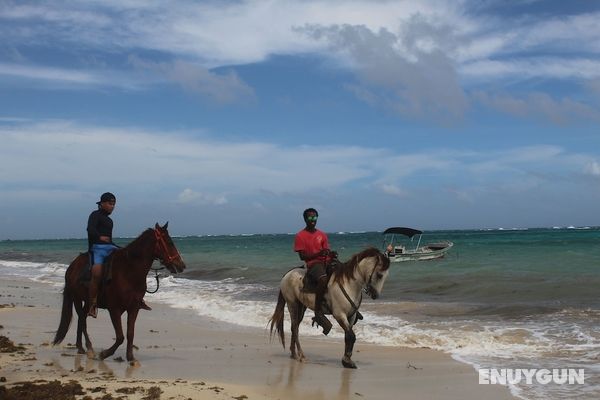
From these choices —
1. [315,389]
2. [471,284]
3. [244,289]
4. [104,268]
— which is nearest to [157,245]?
[104,268]

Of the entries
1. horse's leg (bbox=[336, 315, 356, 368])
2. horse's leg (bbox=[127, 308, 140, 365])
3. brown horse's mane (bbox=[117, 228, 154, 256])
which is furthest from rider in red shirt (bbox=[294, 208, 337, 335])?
horse's leg (bbox=[127, 308, 140, 365])

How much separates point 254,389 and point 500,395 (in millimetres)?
2787

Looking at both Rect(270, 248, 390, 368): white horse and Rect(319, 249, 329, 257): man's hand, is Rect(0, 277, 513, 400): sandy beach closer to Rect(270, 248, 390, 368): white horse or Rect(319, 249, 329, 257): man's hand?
Rect(270, 248, 390, 368): white horse

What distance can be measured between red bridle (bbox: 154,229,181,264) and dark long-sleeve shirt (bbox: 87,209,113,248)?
77 centimetres

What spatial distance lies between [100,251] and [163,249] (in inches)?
39.5

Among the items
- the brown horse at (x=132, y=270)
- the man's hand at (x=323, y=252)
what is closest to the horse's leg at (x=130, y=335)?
the brown horse at (x=132, y=270)

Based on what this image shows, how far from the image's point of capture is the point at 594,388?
24.7ft

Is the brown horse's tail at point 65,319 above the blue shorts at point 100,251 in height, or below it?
below

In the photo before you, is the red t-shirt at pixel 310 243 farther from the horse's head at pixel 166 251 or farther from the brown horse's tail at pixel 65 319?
the brown horse's tail at pixel 65 319

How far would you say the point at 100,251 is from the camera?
9016mm

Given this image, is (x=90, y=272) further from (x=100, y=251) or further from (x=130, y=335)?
(x=130, y=335)

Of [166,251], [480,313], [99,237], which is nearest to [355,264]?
[166,251]

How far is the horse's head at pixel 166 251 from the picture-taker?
8.66m

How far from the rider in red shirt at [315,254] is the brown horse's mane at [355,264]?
0.23 m
